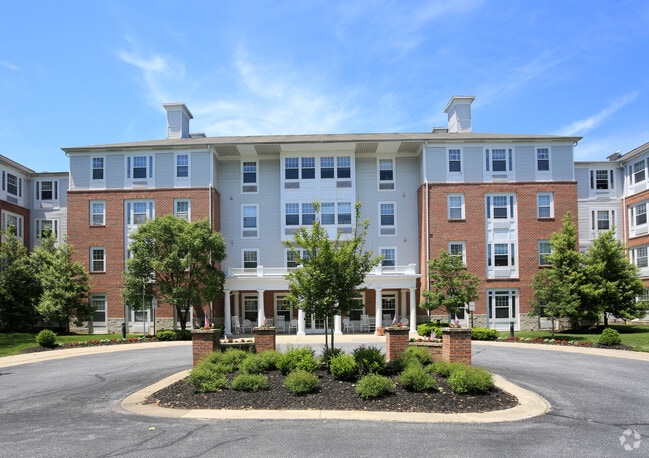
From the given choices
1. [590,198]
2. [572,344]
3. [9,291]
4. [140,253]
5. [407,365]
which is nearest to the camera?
[407,365]

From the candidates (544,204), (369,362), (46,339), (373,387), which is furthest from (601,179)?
(46,339)

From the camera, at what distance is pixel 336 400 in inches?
406

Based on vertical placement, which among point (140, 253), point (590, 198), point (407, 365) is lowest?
point (407, 365)

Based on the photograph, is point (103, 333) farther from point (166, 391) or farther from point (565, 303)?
point (565, 303)

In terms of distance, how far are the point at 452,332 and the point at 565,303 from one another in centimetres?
1682

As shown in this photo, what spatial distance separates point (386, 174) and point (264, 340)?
80.0 feet

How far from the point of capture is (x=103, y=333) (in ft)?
112

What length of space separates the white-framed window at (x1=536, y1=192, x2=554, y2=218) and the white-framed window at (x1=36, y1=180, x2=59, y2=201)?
3570cm

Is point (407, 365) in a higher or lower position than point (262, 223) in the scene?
lower

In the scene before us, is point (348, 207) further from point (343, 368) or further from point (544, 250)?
point (343, 368)

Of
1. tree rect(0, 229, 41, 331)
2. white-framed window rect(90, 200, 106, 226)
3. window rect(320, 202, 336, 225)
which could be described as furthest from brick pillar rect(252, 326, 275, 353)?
white-framed window rect(90, 200, 106, 226)

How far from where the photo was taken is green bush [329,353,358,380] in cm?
1166

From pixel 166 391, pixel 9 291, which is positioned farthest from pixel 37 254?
pixel 166 391

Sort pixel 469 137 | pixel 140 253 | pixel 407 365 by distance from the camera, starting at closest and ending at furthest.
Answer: pixel 407 365 < pixel 140 253 < pixel 469 137
